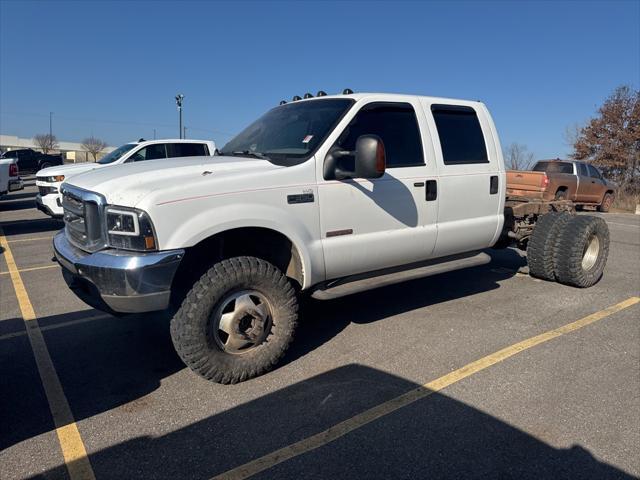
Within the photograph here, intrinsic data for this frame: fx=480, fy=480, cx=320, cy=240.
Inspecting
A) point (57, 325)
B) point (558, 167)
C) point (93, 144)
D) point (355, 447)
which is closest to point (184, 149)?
point (57, 325)

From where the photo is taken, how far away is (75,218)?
367 centimetres

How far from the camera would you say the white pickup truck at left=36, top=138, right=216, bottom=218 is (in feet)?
33.1

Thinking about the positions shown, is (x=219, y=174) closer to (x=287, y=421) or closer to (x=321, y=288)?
(x=321, y=288)

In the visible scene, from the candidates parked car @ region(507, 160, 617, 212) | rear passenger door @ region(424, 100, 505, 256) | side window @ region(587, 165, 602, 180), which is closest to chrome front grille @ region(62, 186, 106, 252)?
rear passenger door @ region(424, 100, 505, 256)

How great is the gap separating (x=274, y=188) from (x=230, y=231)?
0.45 m

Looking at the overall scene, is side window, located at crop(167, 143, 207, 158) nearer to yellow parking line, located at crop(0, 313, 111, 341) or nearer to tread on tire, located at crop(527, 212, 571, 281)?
yellow parking line, located at crop(0, 313, 111, 341)

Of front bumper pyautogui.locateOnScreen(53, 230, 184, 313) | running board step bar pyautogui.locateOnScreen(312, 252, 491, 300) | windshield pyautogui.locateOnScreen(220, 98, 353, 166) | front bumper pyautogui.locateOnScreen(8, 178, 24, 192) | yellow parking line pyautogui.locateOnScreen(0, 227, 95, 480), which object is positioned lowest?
yellow parking line pyautogui.locateOnScreen(0, 227, 95, 480)

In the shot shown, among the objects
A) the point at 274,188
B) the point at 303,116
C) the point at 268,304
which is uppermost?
the point at 303,116

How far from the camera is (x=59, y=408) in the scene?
3.13m

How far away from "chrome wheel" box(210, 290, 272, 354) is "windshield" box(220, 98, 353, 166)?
1.09 meters

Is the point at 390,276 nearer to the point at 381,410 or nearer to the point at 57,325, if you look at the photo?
the point at 381,410

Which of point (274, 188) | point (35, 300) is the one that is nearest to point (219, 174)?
point (274, 188)

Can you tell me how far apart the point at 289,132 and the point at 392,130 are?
93cm

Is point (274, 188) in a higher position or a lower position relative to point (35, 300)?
higher
